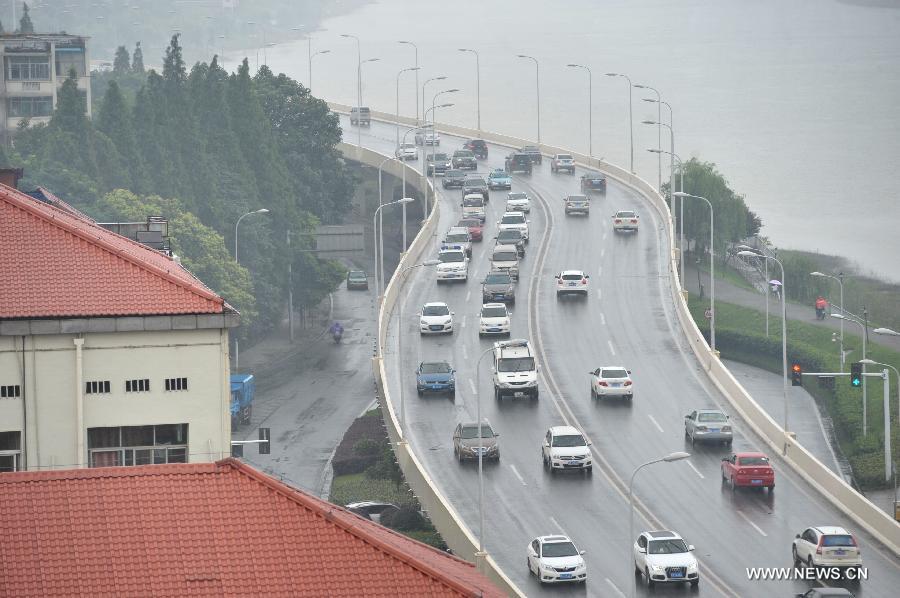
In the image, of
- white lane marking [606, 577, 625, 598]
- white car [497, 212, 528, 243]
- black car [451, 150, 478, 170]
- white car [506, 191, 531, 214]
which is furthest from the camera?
black car [451, 150, 478, 170]

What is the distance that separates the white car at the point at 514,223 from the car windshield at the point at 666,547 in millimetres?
62635

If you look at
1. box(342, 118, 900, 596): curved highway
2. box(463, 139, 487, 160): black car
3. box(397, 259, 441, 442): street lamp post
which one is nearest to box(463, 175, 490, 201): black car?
box(342, 118, 900, 596): curved highway

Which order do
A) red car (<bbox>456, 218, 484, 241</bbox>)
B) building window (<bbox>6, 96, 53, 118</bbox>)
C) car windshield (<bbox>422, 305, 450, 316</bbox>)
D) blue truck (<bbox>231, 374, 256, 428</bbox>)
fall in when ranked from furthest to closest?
building window (<bbox>6, 96, 53, 118</bbox>)
red car (<bbox>456, 218, 484, 241</bbox>)
blue truck (<bbox>231, 374, 256, 428</bbox>)
car windshield (<bbox>422, 305, 450, 316</bbox>)

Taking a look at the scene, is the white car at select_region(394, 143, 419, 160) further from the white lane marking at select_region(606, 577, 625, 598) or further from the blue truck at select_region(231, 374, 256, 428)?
the white lane marking at select_region(606, 577, 625, 598)

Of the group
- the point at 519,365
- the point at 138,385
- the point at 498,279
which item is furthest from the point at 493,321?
the point at 138,385

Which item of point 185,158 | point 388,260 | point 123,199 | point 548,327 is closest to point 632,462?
point 548,327

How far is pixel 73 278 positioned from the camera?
130 ft

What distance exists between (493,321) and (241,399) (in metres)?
18.9

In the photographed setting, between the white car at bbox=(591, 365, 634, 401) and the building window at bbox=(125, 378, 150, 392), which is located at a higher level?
the building window at bbox=(125, 378, 150, 392)

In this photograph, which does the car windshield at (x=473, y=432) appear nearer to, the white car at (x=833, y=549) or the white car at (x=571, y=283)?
the white car at (x=833, y=549)

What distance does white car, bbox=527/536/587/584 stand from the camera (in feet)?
189

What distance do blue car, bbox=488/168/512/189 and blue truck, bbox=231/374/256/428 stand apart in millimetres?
41341

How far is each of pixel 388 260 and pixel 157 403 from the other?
118688mm

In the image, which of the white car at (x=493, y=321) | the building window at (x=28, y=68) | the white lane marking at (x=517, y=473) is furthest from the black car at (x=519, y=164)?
the white lane marking at (x=517, y=473)
